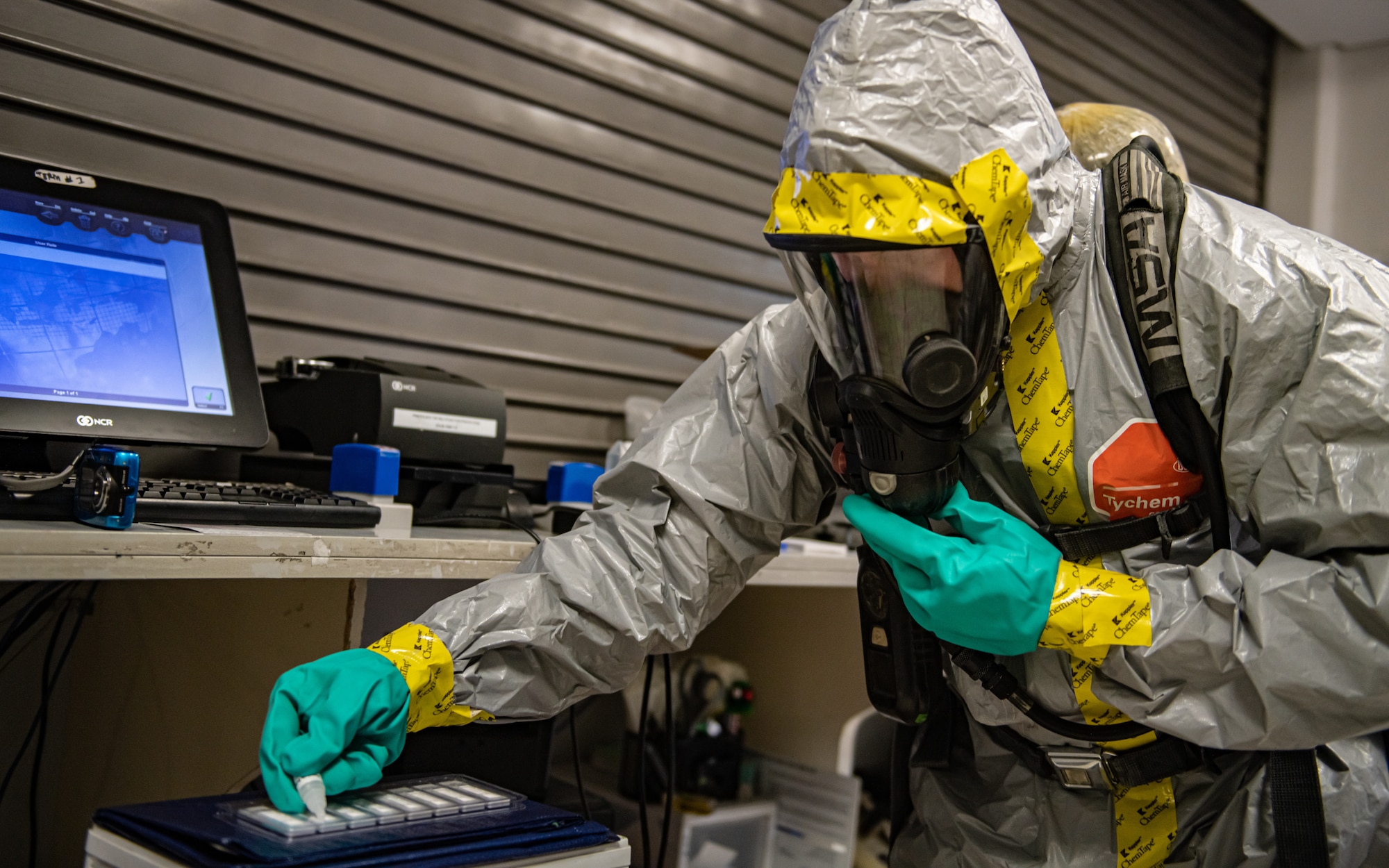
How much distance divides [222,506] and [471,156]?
113cm

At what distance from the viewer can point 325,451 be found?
1530 mm

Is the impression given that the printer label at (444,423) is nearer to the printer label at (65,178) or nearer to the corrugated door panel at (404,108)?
the printer label at (65,178)

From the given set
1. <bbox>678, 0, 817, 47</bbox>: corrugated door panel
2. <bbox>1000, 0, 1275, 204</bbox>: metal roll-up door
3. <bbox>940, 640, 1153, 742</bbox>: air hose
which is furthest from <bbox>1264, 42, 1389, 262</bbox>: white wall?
<bbox>940, 640, 1153, 742</bbox>: air hose

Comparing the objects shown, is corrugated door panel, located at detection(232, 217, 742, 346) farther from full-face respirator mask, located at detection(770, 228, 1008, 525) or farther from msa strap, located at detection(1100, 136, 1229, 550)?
msa strap, located at detection(1100, 136, 1229, 550)

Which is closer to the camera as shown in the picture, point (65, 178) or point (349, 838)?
point (349, 838)

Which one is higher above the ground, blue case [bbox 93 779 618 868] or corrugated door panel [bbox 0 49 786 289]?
corrugated door panel [bbox 0 49 786 289]

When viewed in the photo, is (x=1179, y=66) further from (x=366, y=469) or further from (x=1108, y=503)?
(x=366, y=469)

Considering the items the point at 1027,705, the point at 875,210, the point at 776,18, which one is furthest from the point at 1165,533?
the point at 776,18

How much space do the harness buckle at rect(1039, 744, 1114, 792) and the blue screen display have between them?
1.20 meters

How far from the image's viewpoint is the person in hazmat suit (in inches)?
38.2

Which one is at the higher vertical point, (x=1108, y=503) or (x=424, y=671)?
(x=1108, y=503)

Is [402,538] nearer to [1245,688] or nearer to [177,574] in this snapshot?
[177,574]

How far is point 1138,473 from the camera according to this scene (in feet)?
3.54

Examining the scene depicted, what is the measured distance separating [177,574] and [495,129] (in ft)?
4.36
